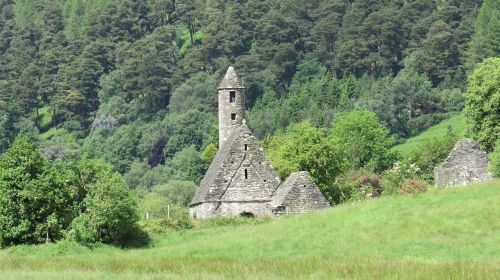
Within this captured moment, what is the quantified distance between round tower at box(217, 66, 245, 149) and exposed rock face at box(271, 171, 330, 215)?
15.1 metres

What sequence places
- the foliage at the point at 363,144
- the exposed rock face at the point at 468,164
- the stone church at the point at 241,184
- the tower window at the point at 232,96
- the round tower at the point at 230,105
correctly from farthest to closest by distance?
the foliage at the point at 363,144
the tower window at the point at 232,96
the round tower at the point at 230,105
the stone church at the point at 241,184
the exposed rock face at the point at 468,164

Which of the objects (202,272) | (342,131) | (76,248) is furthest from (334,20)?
(202,272)

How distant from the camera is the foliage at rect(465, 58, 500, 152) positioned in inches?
3292

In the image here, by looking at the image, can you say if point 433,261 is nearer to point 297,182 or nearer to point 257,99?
point 297,182

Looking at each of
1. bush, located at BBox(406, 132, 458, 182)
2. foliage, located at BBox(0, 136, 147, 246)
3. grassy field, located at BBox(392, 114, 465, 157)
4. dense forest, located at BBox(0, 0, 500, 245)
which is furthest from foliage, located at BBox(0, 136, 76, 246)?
grassy field, located at BBox(392, 114, 465, 157)

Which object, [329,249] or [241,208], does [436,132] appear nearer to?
[241,208]

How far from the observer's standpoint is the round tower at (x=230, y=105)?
3137 inches

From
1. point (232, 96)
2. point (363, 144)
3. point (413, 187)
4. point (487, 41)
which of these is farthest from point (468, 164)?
point (487, 41)

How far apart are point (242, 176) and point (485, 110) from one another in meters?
23.7

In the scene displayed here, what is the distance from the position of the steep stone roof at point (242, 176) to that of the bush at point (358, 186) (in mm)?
7597

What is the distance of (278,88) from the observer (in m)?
176

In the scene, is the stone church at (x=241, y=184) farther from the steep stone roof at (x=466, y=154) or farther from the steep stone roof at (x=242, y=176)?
the steep stone roof at (x=466, y=154)

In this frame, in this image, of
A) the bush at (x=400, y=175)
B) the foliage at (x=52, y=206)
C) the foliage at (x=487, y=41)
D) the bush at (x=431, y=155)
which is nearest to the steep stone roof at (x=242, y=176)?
the bush at (x=400, y=175)

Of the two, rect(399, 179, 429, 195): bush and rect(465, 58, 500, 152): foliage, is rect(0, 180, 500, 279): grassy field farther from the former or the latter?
rect(465, 58, 500, 152): foliage
